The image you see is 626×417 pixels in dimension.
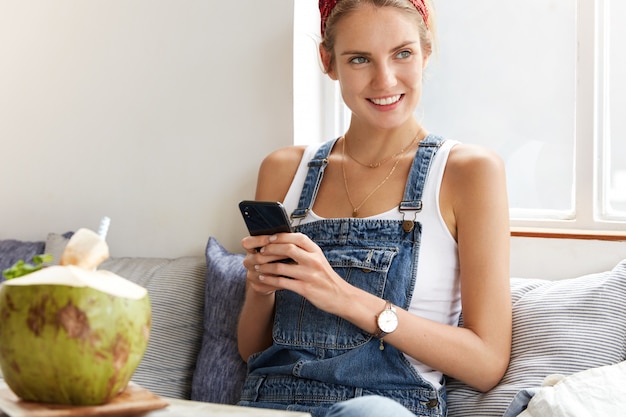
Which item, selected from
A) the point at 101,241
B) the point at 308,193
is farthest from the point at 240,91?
the point at 101,241

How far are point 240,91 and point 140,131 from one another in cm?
36

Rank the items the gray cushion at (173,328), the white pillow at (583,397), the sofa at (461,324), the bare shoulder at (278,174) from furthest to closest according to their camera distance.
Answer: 1. the gray cushion at (173,328)
2. the bare shoulder at (278,174)
3. the sofa at (461,324)
4. the white pillow at (583,397)

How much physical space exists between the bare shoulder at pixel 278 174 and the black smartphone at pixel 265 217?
0.43 m

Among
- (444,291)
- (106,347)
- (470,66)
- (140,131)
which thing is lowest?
(444,291)

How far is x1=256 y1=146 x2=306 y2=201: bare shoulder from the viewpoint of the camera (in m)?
1.88

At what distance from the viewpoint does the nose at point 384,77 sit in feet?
5.43

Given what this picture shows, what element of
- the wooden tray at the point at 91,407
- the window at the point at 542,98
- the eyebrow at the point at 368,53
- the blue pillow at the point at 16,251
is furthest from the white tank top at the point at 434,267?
the blue pillow at the point at 16,251

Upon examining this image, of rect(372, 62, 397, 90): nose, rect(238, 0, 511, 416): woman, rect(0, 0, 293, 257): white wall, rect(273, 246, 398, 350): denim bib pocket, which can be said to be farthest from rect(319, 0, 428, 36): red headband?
rect(273, 246, 398, 350): denim bib pocket

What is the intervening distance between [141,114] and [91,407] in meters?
1.71

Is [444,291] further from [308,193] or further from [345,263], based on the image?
[308,193]

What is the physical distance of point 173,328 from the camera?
2074 mm

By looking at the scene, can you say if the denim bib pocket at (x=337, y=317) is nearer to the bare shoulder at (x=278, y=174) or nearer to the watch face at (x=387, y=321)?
the watch face at (x=387, y=321)

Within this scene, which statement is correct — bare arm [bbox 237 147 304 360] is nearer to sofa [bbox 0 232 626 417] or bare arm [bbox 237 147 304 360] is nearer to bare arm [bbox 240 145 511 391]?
bare arm [bbox 240 145 511 391]

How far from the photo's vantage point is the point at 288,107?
2170mm
